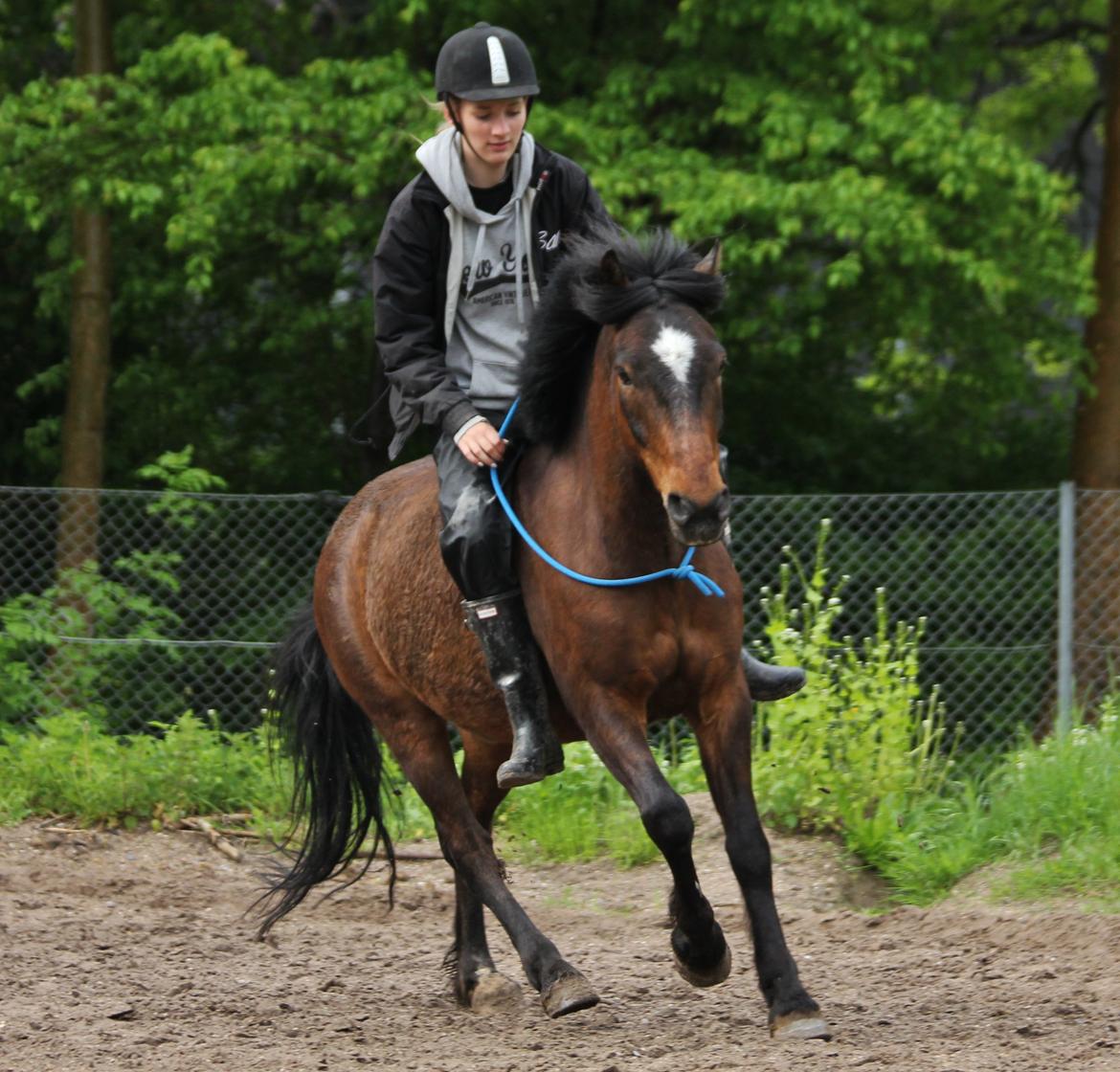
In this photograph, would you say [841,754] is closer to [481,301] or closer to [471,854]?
[471,854]

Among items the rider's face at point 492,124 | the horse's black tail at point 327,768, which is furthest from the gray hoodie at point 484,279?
the horse's black tail at point 327,768

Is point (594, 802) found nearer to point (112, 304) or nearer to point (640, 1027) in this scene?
point (640, 1027)

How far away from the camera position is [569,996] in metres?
4.86

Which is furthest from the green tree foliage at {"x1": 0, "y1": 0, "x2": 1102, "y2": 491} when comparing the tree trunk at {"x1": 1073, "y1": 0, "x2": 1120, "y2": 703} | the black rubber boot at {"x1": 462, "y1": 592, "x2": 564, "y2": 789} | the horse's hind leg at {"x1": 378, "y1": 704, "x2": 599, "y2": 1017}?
the black rubber boot at {"x1": 462, "y1": 592, "x2": 564, "y2": 789}

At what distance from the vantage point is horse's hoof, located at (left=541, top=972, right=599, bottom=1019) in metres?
4.82

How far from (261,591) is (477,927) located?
3727mm

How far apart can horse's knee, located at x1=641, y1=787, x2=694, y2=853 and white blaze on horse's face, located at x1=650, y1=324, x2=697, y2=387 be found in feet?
3.64

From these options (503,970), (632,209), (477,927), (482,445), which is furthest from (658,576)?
(632,209)

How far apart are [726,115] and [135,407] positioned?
17.3 feet

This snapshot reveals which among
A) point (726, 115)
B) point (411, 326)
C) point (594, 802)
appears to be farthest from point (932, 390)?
point (411, 326)

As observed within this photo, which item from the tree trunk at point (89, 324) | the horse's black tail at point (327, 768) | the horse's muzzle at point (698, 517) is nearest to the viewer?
the horse's muzzle at point (698, 517)

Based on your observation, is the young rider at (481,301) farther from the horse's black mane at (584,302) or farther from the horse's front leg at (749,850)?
the horse's front leg at (749,850)

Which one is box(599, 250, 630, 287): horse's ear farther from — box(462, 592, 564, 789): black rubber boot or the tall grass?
the tall grass

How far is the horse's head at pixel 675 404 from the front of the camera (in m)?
4.14
